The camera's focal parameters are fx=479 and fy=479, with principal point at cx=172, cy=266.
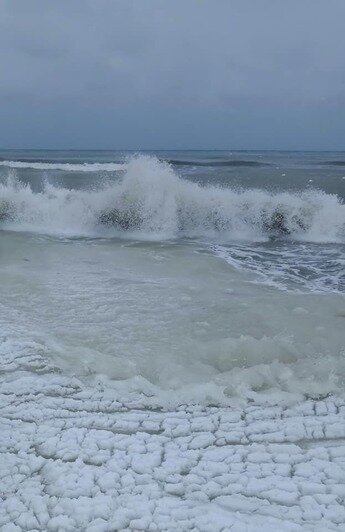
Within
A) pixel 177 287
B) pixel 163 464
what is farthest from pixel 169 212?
pixel 163 464

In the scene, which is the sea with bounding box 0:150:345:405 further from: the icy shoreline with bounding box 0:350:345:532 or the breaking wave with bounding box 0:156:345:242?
the icy shoreline with bounding box 0:350:345:532

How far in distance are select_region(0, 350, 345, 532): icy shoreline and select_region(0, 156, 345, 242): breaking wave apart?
689 cm

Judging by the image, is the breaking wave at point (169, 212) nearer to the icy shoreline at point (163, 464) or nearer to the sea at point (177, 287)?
the sea at point (177, 287)

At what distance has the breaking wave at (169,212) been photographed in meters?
9.75

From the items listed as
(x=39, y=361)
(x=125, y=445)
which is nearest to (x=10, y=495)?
(x=125, y=445)

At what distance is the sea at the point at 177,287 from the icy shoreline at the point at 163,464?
271 millimetres

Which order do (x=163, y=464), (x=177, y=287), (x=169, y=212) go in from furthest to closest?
1. (x=169, y=212)
2. (x=177, y=287)
3. (x=163, y=464)

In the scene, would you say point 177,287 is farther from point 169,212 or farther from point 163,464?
point 169,212

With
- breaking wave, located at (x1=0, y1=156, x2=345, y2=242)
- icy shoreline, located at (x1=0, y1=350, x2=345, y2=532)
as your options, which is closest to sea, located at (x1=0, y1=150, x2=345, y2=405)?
breaking wave, located at (x1=0, y1=156, x2=345, y2=242)

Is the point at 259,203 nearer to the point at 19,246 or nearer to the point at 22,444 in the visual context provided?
the point at 19,246

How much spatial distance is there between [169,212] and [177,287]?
16.2 ft

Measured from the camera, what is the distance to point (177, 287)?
17.4 feet

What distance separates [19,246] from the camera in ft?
25.7

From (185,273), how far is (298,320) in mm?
2058
